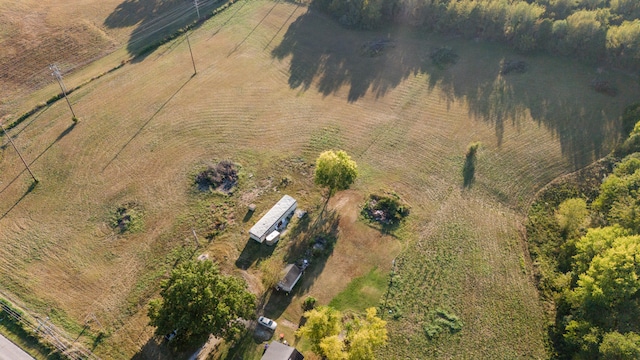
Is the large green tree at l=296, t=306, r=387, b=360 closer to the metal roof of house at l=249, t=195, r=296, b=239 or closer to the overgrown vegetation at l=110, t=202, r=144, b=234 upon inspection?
the metal roof of house at l=249, t=195, r=296, b=239

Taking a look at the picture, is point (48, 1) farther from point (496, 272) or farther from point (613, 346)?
point (613, 346)

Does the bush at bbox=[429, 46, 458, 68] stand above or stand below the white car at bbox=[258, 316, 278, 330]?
above

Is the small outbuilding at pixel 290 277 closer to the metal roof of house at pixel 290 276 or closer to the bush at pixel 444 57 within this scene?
the metal roof of house at pixel 290 276

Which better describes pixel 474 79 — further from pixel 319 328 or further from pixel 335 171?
pixel 319 328

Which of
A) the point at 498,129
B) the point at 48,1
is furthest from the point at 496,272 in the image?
the point at 48,1

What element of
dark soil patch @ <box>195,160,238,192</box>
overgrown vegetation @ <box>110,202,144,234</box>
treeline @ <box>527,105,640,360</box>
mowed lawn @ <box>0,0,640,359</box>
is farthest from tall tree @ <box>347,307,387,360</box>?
overgrown vegetation @ <box>110,202,144,234</box>

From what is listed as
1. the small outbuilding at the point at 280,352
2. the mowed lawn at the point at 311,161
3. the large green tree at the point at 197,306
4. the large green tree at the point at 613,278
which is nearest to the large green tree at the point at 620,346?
the large green tree at the point at 613,278
